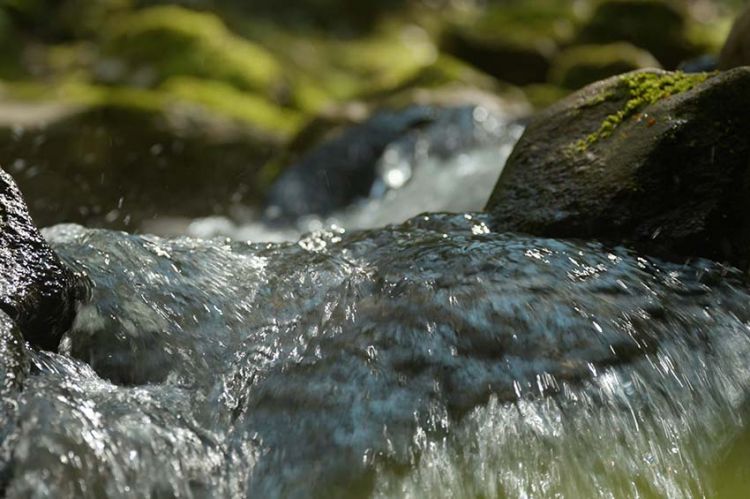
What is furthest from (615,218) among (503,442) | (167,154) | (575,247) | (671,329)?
(167,154)

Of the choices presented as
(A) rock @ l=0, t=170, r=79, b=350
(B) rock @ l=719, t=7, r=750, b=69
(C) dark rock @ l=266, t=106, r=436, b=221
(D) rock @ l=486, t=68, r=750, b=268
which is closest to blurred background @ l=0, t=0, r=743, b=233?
(C) dark rock @ l=266, t=106, r=436, b=221

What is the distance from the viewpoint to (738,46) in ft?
13.2

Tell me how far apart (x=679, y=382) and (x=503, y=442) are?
0.65m

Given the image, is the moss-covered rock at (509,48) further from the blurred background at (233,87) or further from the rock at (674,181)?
the rock at (674,181)

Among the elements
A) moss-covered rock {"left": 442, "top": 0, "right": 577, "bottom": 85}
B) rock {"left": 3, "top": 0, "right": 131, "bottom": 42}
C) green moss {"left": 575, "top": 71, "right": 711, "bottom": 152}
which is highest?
green moss {"left": 575, "top": 71, "right": 711, "bottom": 152}

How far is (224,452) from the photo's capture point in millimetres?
2195

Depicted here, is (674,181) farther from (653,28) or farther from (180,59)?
(180,59)

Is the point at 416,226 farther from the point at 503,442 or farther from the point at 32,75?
the point at 32,75

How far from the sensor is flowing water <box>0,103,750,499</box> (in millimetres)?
2104

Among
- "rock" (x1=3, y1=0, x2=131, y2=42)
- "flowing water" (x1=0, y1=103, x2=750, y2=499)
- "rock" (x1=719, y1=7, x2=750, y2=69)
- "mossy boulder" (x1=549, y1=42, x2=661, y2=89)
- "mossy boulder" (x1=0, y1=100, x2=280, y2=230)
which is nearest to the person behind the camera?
"flowing water" (x1=0, y1=103, x2=750, y2=499)

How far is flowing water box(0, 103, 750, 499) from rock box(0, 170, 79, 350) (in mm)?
86

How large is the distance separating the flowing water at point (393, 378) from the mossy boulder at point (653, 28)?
832cm

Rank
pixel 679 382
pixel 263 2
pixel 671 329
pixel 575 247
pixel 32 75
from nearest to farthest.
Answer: pixel 679 382 → pixel 671 329 → pixel 575 247 → pixel 32 75 → pixel 263 2

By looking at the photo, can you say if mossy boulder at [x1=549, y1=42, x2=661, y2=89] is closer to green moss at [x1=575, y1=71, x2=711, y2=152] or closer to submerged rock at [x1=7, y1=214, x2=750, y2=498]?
green moss at [x1=575, y1=71, x2=711, y2=152]
